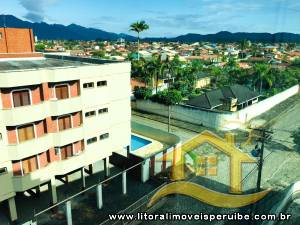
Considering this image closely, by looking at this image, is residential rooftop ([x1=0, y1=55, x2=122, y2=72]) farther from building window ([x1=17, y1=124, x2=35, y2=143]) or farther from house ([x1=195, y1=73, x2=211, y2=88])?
house ([x1=195, y1=73, x2=211, y2=88])

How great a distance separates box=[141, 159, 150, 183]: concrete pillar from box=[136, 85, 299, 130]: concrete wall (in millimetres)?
18006

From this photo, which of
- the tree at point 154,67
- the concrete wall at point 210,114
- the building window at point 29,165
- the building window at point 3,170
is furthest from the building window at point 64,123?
the tree at point 154,67

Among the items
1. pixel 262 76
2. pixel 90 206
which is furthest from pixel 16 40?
pixel 262 76

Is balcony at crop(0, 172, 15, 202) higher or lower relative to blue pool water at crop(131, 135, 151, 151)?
higher

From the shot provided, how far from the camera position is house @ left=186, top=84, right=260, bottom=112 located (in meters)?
44.4

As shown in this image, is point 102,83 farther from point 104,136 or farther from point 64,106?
point 104,136

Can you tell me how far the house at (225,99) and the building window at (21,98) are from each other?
97.5 ft

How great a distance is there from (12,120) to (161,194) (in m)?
13.9

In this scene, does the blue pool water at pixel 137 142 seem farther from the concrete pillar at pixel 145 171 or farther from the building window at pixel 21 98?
the building window at pixel 21 98

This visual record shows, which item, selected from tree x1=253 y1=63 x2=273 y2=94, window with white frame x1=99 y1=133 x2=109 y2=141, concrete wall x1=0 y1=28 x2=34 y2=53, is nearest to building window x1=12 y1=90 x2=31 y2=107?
window with white frame x1=99 y1=133 x2=109 y2=141

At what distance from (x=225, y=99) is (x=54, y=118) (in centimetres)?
3189

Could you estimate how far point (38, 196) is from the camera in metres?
23.7

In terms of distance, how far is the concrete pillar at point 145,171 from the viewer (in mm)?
26084

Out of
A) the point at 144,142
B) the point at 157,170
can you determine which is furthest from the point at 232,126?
the point at 157,170
